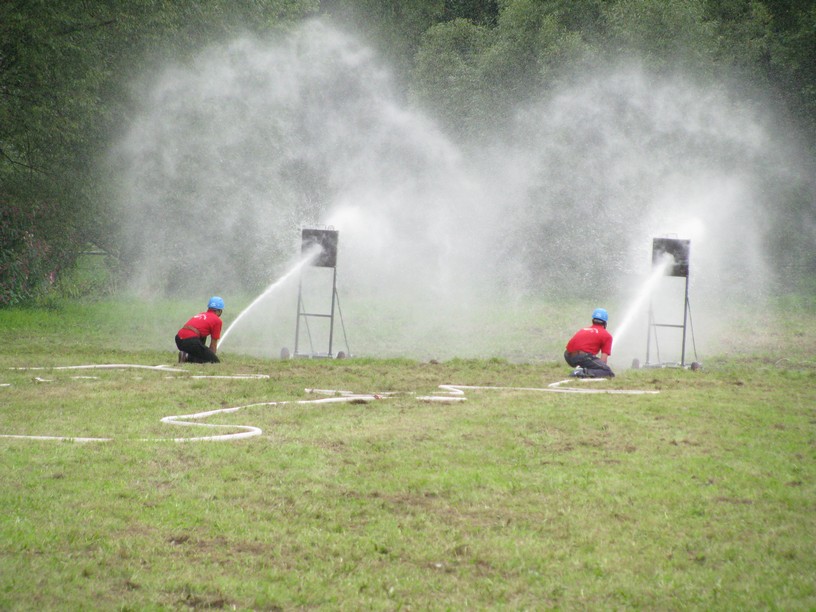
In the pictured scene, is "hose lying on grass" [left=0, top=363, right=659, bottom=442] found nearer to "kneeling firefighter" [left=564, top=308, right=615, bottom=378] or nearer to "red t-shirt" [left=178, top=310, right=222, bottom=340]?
"kneeling firefighter" [left=564, top=308, right=615, bottom=378]

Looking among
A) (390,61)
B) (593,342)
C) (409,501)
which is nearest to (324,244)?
(593,342)

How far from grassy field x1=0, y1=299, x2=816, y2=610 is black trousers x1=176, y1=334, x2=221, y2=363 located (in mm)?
2916

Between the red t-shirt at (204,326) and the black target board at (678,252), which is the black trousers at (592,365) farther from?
the red t-shirt at (204,326)

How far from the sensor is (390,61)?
1671 inches

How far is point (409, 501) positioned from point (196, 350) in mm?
9275

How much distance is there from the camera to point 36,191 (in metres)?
22.1

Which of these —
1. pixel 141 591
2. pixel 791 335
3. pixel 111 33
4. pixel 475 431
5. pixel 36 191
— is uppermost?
pixel 111 33

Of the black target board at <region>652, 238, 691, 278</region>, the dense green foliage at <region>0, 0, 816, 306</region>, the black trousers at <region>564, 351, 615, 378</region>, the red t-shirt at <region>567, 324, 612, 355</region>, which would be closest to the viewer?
the black trousers at <region>564, 351, 615, 378</region>

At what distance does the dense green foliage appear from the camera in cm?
2069

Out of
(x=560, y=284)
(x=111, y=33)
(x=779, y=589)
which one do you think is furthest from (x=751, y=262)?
(x=779, y=589)

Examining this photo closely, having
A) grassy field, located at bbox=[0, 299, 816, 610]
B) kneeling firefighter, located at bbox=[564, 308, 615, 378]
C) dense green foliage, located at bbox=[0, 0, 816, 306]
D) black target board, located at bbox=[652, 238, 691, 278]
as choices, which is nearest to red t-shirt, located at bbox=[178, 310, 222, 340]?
grassy field, located at bbox=[0, 299, 816, 610]

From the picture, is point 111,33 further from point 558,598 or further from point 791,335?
point 558,598

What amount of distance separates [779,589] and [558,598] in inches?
48.1

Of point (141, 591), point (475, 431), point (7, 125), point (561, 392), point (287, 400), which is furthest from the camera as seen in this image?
point (7, 125)
